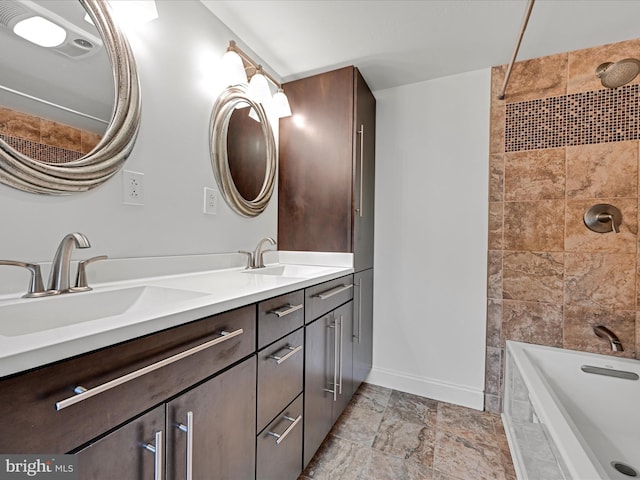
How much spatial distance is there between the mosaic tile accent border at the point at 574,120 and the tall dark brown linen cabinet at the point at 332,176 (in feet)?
3.18

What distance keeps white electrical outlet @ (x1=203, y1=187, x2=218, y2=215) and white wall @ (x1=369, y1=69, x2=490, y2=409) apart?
1261mm

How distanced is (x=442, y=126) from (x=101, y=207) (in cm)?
210

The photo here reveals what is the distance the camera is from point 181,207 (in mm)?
1336

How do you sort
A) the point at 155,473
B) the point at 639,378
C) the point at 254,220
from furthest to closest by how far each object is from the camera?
the point at 254,220 < the point at 639,378 < the point at 155,473

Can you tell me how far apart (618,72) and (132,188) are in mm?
2401

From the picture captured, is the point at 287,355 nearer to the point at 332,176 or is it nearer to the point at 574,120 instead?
the point at 332,176

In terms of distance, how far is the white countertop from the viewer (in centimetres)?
47

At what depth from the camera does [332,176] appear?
192 cm

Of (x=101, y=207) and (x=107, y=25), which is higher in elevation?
(x=107, y=25)

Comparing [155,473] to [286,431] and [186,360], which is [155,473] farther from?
[286,431]

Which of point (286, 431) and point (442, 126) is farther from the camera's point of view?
point (442, 126)

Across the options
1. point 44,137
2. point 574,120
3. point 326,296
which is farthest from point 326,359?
point 574,120

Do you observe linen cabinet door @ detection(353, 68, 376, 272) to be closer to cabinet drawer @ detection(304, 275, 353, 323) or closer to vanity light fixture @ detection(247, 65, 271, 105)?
cabinet drawer @ detection(304, 275, 353, 323)

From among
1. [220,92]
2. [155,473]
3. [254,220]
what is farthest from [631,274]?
[220,92]
